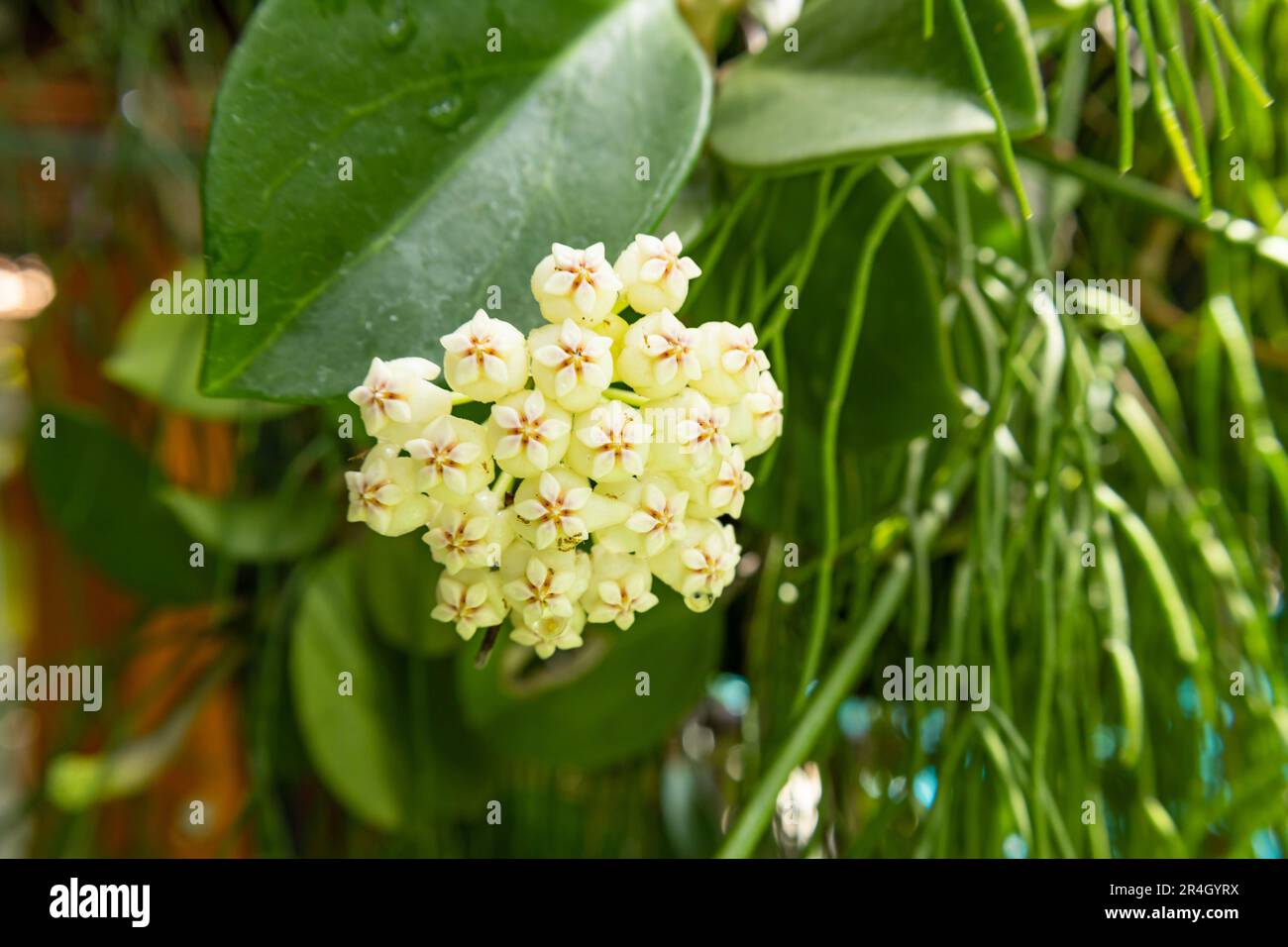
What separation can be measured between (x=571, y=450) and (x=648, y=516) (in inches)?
0.7

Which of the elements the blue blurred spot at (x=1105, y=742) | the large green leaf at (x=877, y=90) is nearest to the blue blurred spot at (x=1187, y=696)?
the blue blurred spot at (x=1105, y=742)

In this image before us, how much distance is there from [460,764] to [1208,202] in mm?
353

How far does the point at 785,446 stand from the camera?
35 cm

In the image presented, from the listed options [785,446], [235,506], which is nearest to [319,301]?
[785,446]

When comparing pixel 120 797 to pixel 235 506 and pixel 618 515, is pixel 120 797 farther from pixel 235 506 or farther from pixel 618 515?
pixel 618 515

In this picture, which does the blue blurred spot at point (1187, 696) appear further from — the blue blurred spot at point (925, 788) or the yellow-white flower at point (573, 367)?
the yellow-white flower at point (573, 367)

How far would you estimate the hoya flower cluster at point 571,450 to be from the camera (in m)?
0.19

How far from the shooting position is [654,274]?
20 cm

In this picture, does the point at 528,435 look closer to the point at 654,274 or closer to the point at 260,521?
the point at 654,274

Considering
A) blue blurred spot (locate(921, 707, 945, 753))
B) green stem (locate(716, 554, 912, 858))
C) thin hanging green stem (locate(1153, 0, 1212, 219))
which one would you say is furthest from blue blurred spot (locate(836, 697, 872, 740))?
thin hanging green stem (locate(1153, 0, 1212, 219))

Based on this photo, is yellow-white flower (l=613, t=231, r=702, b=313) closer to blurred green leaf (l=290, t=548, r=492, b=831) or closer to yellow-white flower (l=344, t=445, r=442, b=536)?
yellow-white flower (l=344, t=445, r=442, b=536)

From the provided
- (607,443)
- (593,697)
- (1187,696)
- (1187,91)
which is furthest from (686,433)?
(1187,696)

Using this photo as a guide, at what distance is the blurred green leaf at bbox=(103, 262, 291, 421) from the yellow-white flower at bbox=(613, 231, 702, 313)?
309 millimetres

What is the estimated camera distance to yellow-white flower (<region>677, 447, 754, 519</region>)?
0.67ft
